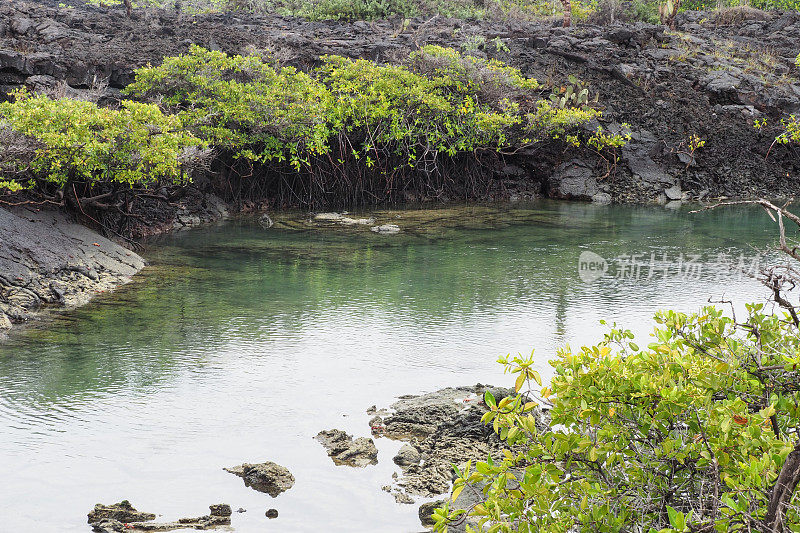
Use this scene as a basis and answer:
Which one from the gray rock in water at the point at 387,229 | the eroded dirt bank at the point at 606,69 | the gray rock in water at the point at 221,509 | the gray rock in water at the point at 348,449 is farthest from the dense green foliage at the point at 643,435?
the eroded dirt bank at the point at 606,69

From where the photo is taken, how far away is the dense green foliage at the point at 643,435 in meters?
Answer: 2.45

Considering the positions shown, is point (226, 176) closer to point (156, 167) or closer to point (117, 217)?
point (117, 217)

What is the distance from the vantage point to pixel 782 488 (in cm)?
219

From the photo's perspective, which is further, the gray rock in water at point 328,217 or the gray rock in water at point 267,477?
the gray rock in water at point 328,217

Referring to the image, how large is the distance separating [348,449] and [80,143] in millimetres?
6856

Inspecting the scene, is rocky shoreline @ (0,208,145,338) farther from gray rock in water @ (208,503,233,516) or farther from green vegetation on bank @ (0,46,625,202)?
gray rock in water @ (208,503,233,516)

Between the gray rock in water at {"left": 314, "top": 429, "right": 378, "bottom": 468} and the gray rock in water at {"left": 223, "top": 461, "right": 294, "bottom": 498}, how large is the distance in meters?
0.39

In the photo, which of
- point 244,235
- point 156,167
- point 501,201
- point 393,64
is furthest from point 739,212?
point 156,167

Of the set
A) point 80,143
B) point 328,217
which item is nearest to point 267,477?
point 80,143

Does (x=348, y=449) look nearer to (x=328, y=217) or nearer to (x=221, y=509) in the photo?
(x=221, y=509)

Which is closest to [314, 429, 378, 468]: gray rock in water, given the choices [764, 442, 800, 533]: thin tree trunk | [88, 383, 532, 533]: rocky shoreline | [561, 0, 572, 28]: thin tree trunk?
[88, 383, 532, 533]: rocky shoreline

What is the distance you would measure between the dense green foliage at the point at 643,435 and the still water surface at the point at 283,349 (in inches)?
67.6

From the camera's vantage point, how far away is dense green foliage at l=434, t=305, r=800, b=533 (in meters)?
2.45

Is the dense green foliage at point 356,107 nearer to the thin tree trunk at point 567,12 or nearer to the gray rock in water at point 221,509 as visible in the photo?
the thin tree trunk at point 567,12
